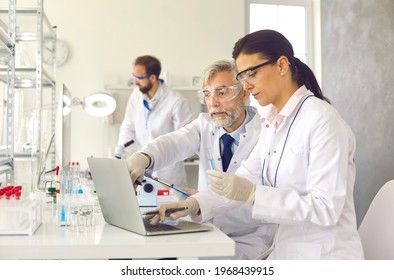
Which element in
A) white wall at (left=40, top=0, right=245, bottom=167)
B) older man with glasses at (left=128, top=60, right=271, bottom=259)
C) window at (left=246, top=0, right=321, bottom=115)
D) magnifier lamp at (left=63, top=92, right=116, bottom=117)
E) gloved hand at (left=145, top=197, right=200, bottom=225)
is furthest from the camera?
window at (left=246, top=0, right=321, bottom=115)

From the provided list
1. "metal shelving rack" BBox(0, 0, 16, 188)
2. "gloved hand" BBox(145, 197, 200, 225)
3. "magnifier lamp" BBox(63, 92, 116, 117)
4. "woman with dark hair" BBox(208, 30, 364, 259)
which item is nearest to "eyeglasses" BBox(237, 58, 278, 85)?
"woman with dark hair" BBox(208, 30, 364, 259)

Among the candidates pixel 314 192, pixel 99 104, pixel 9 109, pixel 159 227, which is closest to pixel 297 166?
pixel 314 192

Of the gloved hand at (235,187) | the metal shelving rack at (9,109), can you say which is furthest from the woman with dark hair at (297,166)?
the metal shelving rack at (9,109)

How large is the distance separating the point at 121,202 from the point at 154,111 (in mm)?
2525

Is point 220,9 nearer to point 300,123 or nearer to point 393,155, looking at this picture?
Answer: point 393,155

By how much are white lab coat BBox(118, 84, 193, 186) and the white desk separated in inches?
91.9

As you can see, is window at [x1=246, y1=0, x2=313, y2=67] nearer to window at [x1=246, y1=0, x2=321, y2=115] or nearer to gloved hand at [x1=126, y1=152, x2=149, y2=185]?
window at [x1=246, y1=0, x2=321, y2=115]

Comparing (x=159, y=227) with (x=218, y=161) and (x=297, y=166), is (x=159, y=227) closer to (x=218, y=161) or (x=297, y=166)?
(x=297, y=166)

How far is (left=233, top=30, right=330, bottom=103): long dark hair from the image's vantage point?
1.54 metres

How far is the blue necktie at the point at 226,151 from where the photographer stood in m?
2.10

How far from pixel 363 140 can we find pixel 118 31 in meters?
2.53

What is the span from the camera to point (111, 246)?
3.82 feet

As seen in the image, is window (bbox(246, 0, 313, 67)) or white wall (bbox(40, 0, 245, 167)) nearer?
white wall (bbox(40, 0, 245, 167))

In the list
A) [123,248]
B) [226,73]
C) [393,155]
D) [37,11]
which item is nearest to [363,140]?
[393,155]
